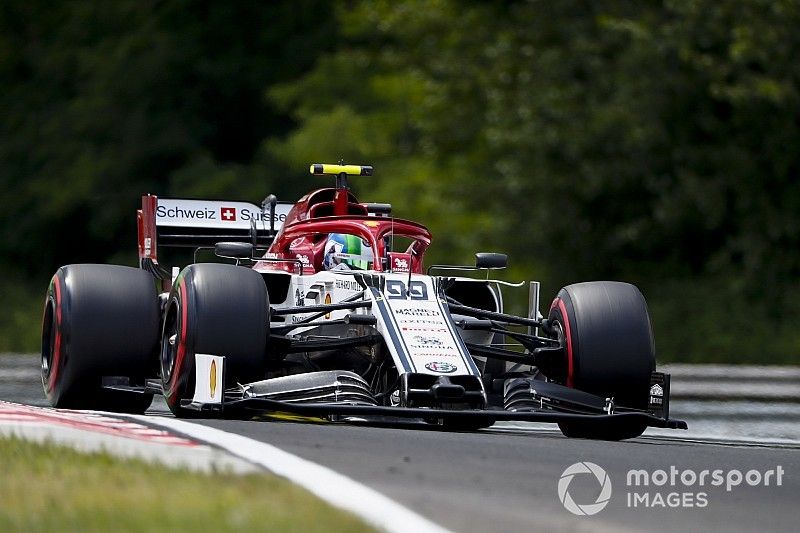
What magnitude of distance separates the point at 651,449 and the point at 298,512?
3.46 meters

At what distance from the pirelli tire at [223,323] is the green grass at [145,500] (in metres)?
2.46

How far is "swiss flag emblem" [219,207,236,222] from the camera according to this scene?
13.2 metres

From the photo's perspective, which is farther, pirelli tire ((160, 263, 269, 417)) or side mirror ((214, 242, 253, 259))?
side mirror ((214, 242, 253, 259))

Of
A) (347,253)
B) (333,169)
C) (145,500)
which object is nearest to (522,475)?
(145,500)

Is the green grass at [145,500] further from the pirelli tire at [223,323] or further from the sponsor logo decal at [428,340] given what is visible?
the sponsor logo decal at [428,340]

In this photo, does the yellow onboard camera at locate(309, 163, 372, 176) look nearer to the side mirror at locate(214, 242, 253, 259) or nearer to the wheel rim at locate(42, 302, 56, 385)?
the side mirror at locate(214, 242, 253, 259)

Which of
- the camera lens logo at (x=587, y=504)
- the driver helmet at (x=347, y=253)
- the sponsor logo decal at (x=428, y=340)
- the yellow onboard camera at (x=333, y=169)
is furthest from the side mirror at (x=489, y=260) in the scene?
the camera lens logo at (x=587, y=504)

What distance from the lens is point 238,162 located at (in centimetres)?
3105

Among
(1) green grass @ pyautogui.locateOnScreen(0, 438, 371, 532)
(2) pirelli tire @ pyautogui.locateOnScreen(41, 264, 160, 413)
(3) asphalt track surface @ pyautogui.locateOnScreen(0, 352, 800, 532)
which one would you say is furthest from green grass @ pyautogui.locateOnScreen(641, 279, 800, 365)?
(1) green grass @ pyautogui.locateOnScreen(0, 438, 371, 532)

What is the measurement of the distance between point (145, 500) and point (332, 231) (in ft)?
18.0

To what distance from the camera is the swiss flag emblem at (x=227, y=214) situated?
13.2 m

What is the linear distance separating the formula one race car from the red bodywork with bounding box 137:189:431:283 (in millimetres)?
11
